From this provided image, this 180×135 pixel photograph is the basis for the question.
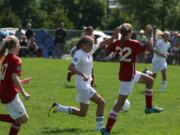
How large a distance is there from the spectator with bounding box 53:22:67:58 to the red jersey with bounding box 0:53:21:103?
25.1 meters

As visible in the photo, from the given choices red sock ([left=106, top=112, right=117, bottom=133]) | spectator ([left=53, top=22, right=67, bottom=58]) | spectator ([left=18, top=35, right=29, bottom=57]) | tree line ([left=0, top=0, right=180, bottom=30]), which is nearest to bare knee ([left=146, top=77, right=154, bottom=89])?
red sock ([left=106, top=112, right=117, bottom=133])

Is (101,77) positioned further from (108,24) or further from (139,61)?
(108,24)

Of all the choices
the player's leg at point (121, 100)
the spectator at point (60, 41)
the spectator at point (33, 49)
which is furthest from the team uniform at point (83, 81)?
the spectator at point (33, 49)

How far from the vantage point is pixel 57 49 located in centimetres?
3669

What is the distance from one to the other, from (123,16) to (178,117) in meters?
54.0

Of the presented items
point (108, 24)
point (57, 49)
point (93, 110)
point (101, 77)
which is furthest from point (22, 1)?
point (93, 110)

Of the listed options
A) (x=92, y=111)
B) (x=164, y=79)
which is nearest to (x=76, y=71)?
(x=92, y=111)

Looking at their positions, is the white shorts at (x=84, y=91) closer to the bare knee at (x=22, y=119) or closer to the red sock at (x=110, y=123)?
the red sock at (x=110, y=123)

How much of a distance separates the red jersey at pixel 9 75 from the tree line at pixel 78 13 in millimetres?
51694

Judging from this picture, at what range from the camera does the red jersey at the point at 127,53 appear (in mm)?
11422

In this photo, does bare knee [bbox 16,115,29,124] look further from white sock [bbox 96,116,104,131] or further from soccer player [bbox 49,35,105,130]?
white sock [bbox 96,116,104,131]

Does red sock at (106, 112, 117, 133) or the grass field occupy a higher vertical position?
red sock at (106, 112, 117, 133)

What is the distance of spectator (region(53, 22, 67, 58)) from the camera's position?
1381 inches

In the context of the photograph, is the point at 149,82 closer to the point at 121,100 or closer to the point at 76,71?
the point at 121,100
